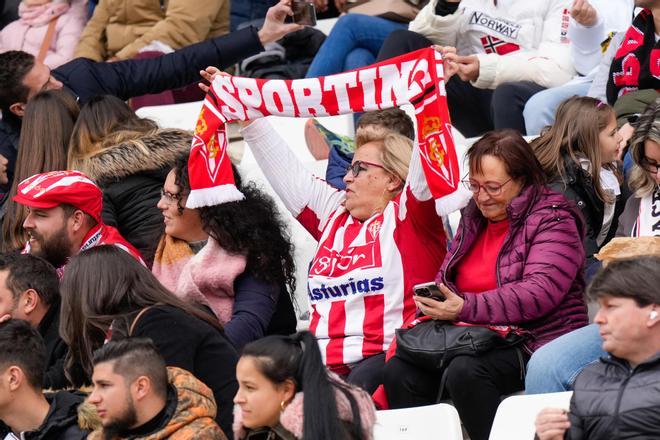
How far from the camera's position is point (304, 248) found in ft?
20.1

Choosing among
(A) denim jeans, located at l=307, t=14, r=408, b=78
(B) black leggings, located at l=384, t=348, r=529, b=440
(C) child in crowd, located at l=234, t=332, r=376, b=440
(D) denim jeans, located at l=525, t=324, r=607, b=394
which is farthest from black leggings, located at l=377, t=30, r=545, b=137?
(C) child in crowd, located at l=234, t=332, r=376, b=440

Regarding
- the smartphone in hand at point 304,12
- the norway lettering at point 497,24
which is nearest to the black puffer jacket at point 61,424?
the smartphone in hand at point 304,12

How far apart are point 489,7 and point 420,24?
0.36 metres

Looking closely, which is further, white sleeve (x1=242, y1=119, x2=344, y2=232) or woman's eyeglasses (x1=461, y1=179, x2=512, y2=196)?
white sleeve (x1=242, y1=119, x2=344, y2=232)

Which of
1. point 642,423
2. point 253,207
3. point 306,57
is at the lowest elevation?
point 306,57

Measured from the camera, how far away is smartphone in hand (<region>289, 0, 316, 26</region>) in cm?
594

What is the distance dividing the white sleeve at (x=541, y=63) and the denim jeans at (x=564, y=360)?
7.63 feet

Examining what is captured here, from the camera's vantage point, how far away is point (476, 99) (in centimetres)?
677

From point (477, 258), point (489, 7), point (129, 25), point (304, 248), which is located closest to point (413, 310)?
point (477, 258)

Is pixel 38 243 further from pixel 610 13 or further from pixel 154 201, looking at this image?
pixel 610 13

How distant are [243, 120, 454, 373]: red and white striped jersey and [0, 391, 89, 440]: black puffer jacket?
Result: 0.93 m

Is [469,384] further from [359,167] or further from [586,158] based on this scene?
[586,158]

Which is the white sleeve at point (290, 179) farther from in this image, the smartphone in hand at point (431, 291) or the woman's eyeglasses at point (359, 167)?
the smartphone in hand at point (431, 291)

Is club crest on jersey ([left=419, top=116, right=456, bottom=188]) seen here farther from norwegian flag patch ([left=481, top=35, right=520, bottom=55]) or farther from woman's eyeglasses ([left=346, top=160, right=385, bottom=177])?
norwegian flag patch ([left=481, top=35, right=520, bottom=55])
